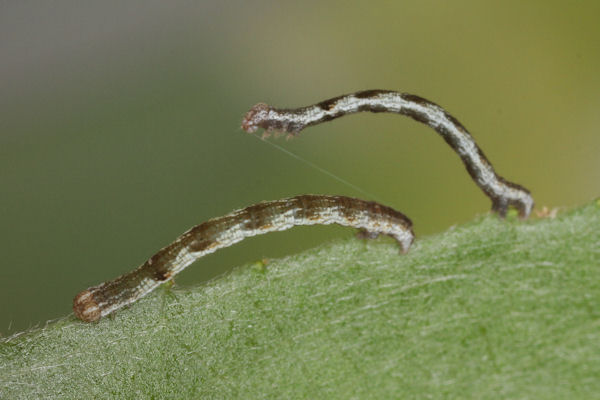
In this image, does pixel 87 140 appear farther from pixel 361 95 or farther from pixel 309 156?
pixel 361 95

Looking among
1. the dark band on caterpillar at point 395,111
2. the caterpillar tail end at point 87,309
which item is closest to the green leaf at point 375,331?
the caterpillar tail end at point 87,309

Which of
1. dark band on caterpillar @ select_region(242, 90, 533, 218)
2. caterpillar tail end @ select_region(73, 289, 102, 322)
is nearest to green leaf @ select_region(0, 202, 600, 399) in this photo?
caterpillar tail end @ select_region(73, 289, 102, 322)

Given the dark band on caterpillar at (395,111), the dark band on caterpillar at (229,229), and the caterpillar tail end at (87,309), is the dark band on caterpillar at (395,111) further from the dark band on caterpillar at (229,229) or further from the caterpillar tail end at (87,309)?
the caterpillar tail end at (87,309)

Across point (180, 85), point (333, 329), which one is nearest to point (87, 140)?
point (180, 85)

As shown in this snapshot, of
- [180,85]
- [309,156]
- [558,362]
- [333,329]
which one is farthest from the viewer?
[180,85]

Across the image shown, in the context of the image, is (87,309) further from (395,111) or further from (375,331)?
(395,111)

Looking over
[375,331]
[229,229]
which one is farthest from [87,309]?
[375,331]
